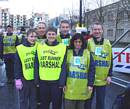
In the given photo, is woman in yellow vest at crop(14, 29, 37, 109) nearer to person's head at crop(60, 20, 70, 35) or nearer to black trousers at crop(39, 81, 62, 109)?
black trousers at crop(39, 81, 62, 109)

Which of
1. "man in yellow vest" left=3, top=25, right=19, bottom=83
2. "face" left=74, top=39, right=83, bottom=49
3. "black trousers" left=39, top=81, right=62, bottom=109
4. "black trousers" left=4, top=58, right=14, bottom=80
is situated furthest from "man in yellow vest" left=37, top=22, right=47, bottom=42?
"black trousers" left=4, top=58, right=14, bottom=80

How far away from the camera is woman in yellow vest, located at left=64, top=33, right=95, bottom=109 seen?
6227mm

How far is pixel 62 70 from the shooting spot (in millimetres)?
6266

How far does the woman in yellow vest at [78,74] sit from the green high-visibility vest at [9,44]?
6392 mm

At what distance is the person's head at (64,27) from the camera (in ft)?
24.5

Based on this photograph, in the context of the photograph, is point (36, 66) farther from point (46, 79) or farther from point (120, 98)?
point (120, 98)

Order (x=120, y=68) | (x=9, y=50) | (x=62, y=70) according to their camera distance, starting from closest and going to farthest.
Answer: (x=62, y=70), (x=9, y=50), (x=120, y=68)

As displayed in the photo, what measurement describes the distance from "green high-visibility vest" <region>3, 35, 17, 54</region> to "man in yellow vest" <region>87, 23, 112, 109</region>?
19.4ft

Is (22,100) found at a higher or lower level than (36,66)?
lower

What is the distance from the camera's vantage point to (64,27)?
7.55 meters

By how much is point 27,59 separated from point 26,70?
0.21 meters

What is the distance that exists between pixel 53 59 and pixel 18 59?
31.9 inches

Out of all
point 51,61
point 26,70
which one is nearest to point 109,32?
point 26,70

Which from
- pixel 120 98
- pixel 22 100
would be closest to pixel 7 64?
pixel 22 100
